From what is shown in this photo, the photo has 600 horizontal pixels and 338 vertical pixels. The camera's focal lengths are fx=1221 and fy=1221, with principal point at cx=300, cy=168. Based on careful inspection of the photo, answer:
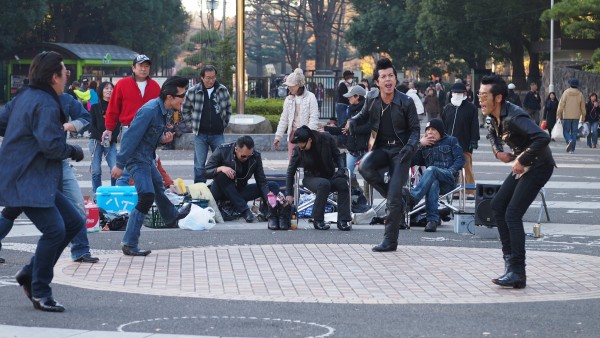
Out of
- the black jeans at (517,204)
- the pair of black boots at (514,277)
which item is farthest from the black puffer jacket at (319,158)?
the pair of black boots at (514,277)

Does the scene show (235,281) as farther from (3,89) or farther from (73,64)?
(3,89)

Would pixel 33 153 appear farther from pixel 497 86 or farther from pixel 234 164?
pixel 234 164

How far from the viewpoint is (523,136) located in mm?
9070

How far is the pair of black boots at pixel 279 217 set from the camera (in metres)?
13.2

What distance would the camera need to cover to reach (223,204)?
46.8 feet

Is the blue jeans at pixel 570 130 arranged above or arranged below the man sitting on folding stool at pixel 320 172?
below

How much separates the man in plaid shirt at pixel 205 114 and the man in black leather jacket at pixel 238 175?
1.14 m

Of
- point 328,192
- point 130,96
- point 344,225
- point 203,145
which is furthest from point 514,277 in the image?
point 203,145

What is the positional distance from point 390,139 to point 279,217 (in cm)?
224

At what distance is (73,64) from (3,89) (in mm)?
13416

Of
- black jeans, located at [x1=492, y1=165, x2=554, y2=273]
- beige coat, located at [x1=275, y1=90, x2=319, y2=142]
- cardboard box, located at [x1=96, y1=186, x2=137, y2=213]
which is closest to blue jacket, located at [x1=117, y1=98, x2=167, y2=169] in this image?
cardboard box, located at [x1=96, y1=186, x2=137, y2=213]

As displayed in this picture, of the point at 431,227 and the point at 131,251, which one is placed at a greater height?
the point at 131,251

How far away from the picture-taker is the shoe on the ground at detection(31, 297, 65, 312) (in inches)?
309

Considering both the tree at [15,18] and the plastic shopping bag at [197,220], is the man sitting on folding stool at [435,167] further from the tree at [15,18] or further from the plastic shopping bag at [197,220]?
the tree at [15,18]
